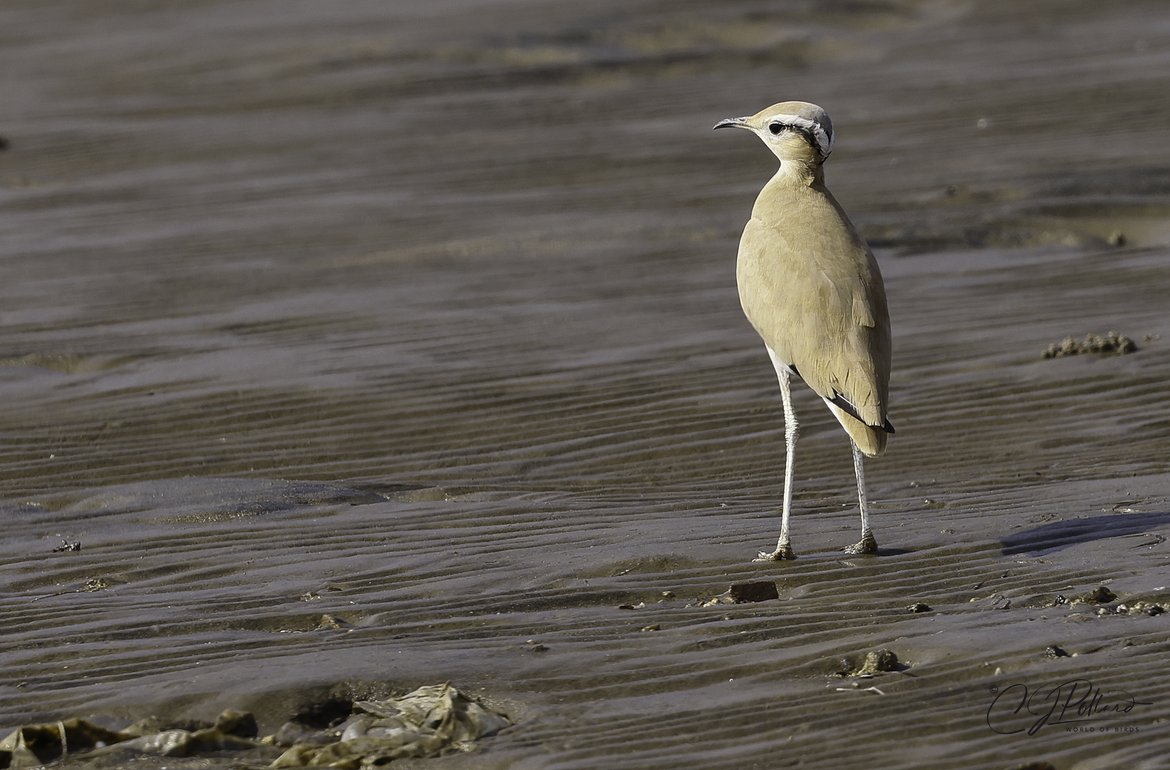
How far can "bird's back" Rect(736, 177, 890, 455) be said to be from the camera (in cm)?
632

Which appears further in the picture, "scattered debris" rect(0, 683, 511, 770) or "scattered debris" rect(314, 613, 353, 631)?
"scattered debris" rect(314, 613, 353, 631)

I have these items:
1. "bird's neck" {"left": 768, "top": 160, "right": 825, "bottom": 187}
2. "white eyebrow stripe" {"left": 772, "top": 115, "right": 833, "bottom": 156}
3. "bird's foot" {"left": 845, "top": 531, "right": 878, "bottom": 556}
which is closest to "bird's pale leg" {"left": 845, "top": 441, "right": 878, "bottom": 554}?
"bird's foot" {"left": 845, "top": 531, "right": 878, "bottom": 556}

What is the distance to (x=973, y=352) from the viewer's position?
9500mm

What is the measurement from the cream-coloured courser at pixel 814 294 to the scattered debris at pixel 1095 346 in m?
2.59

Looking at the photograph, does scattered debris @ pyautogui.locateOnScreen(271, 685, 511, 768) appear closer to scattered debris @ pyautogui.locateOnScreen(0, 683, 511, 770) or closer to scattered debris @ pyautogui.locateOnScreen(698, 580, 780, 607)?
Answer: scattered debris @ pyautogui.locateOnScreen(0, 683, 511, 770)

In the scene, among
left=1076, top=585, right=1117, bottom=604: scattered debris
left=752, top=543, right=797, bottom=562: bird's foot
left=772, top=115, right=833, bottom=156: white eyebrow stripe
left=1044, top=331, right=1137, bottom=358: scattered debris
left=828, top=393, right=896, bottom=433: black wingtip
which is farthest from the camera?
left=1044, top=331, right=1137, bottom=358: scattered debris

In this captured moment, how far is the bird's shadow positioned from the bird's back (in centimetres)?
65

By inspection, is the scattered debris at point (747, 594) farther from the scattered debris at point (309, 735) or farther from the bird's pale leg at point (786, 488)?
the scattered debris at point (309, 735)

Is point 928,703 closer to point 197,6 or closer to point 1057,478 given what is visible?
point 1057,478

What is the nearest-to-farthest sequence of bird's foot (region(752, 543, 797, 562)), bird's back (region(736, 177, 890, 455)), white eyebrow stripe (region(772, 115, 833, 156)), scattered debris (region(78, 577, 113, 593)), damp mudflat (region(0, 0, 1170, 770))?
damp mudflat (region(0, 0, 1170, 770)) → bird's back (region(736, 177, 890, 455)) → bird's foot (region(752, 543, 797, 562)) → scattered debris (region(78, 577, 113, 593)) → white eyebrow stripe (region(772, 115, 833, 156))

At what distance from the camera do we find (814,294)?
6566 mm

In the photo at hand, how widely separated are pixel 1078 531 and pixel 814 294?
131 cm

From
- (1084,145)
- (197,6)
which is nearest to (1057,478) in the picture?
(1084,145)

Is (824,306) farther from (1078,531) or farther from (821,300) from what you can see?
(1078,531)
